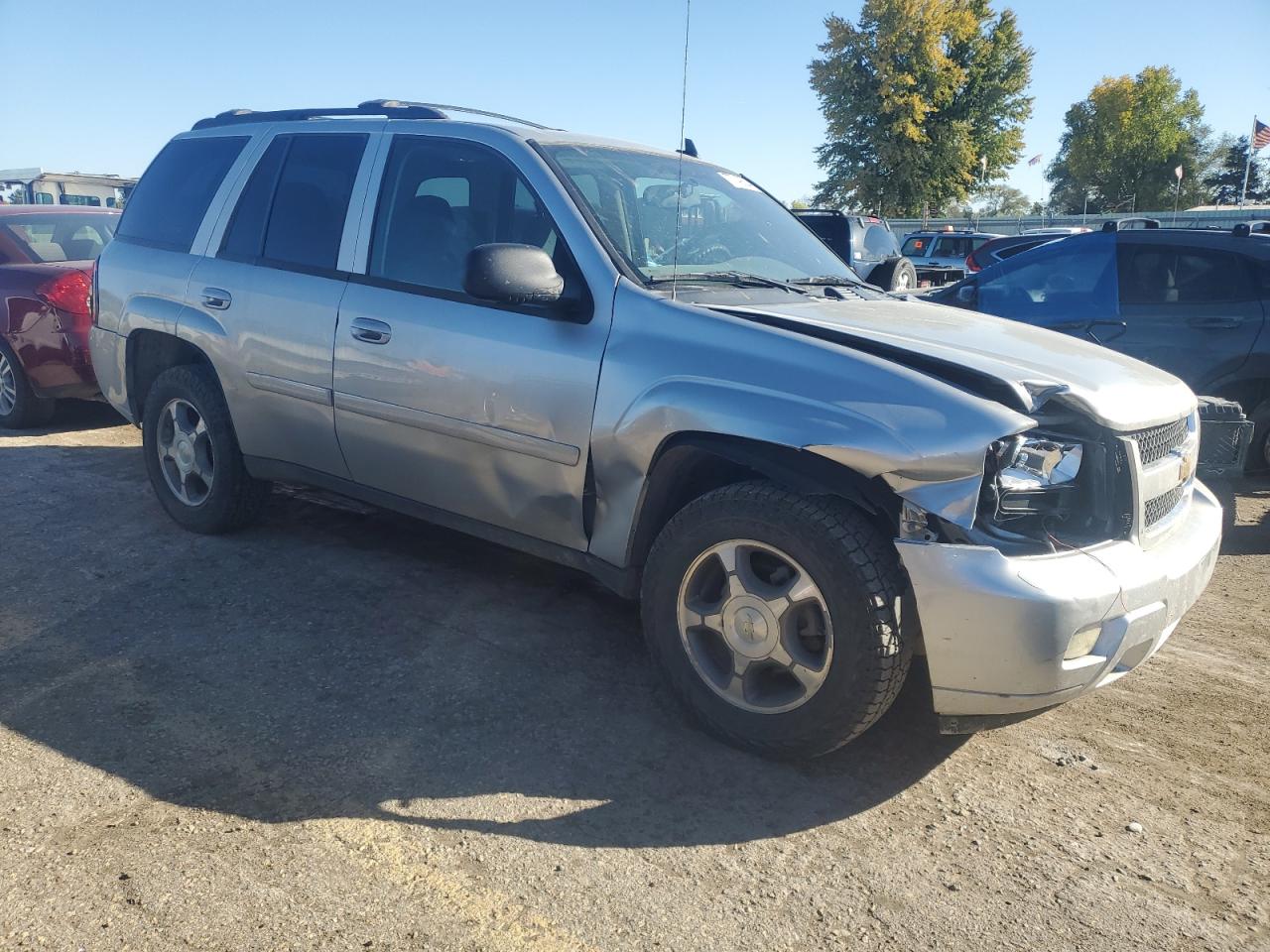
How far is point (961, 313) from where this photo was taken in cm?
404

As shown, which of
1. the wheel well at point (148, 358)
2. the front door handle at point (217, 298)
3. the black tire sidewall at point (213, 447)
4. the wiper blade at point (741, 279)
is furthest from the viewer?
the wheel well at point (148, 358)

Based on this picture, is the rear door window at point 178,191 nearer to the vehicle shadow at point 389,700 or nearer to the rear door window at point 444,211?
the rear door window at point 444,211

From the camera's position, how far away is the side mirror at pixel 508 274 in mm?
3252

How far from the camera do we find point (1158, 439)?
10.4 feet

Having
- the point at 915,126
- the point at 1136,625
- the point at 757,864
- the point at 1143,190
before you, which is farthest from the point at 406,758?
the point at 1143,190

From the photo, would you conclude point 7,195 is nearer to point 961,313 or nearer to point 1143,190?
point 961,313

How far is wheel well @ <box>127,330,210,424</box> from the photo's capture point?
195 inches

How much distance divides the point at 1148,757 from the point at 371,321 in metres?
3.12

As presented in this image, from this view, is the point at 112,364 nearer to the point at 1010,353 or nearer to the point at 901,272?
the point at 901,272

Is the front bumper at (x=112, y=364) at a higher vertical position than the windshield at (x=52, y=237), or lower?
lower

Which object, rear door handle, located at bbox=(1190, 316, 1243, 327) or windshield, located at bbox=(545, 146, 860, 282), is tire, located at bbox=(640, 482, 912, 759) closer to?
windshield, located at bbox=(545, 146, 860, 282)

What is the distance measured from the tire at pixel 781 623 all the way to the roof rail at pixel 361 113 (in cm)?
208

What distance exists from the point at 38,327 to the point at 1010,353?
6.68 metres

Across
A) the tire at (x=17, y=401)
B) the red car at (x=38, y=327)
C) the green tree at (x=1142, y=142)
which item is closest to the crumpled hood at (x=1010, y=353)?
the red car at (x=38, y=327)
